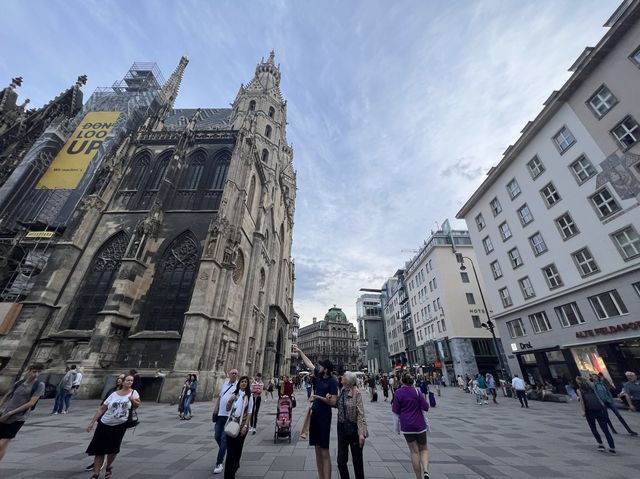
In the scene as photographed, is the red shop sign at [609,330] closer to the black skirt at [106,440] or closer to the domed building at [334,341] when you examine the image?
the black skirt at [106,440]

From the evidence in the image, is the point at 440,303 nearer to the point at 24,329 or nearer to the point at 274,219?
the point at 274,219

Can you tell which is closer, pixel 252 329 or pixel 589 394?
pixel 589 394

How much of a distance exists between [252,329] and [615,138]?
95.2 ft

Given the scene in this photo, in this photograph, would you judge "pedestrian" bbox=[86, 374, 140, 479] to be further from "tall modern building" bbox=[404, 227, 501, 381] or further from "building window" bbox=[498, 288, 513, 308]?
"tall modern building" bbox=[404, 227, 501, 381]

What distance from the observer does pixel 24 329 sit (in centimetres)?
1672

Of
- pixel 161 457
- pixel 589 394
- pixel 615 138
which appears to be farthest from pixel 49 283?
pixel 615 138

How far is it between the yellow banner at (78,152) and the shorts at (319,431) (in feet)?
102

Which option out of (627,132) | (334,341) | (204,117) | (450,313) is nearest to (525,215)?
(627,132)

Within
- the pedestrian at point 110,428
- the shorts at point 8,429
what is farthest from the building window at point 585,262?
the shorts at point 8,429

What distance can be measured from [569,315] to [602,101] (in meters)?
14.6

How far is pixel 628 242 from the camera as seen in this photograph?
1553 centimetres

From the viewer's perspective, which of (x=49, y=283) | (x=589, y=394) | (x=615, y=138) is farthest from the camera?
(x=49, y=283)

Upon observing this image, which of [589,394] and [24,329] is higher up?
[24,329]

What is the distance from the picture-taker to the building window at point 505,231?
24763 millimetres
